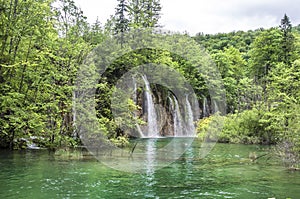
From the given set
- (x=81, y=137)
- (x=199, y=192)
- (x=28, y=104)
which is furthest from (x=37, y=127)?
(x=199, y=192)

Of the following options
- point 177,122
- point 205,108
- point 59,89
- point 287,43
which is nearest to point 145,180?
point 59,89

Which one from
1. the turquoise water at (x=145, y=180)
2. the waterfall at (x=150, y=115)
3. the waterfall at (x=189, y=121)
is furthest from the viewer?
the waterfall at (x=189, y=121)

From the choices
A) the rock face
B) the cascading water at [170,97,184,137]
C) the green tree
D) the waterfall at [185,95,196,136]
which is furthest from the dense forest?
the green tree

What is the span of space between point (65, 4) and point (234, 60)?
110 feet

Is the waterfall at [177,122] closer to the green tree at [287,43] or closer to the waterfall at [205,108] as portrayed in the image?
the waterfall at [205,108]

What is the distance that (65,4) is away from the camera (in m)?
23.5

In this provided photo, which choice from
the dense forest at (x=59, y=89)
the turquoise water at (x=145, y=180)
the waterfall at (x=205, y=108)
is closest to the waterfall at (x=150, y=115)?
the dense forest at (x=59, y=89)

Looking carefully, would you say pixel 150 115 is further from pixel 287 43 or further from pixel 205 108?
pixel 287 43

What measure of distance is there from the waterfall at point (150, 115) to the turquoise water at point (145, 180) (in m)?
17.8

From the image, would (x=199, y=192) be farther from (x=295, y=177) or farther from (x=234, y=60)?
(x=234, y=60)

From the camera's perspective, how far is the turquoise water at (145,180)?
988 cm

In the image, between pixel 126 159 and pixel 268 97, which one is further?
pixel 268 97

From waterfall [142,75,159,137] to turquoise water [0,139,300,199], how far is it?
17846mm

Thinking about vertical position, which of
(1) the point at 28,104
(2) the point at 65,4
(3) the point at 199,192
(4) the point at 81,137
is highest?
(2) the point at 65,4
